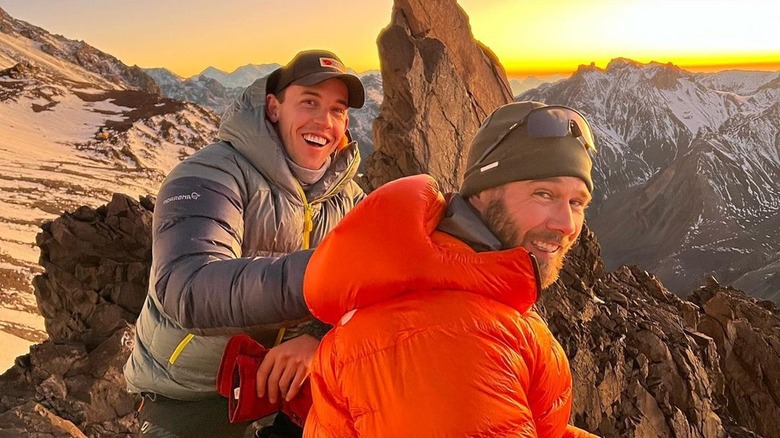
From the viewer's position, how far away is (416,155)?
2452 centimetres

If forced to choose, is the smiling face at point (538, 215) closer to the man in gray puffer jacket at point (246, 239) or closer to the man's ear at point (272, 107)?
the man in gray puffer jacket at point (246, 239)

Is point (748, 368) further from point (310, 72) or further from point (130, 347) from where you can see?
point (310, 72)

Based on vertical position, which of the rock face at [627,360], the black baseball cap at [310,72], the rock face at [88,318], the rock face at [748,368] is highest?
the black baseball cap at [310,72]

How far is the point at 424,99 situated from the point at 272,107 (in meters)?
21.6

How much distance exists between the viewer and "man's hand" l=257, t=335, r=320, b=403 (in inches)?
137

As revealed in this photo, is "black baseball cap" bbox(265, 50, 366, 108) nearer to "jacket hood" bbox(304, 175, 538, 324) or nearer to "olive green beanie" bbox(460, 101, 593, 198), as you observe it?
"olive green beanie" bbox(460, 101, 593, 198)

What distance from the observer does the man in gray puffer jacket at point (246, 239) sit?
3180 mm

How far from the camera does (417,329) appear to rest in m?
2.59

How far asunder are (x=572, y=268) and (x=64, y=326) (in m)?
17.9

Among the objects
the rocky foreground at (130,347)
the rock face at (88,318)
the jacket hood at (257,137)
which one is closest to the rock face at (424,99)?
the rocky foreground at (130,347)

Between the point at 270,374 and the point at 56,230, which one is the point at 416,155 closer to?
the point at 56,230

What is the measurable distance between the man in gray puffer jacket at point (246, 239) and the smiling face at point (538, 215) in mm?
973

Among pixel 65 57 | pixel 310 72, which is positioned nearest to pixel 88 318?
pixel 310 72

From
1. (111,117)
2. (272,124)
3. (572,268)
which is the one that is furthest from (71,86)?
(272,124)
